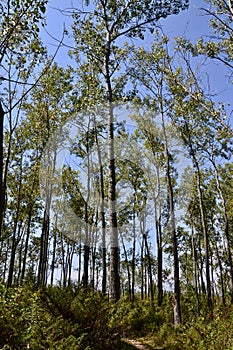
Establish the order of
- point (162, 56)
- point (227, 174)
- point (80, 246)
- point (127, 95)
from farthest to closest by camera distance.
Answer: point (80, 246) < point (227, 174) < point (162, 56) < point (127, 95)

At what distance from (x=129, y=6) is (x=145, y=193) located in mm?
12703

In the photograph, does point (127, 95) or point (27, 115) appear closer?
point (127, 95)

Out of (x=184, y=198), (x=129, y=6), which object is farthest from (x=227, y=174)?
(x=129, y=6)

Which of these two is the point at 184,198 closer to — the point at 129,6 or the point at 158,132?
the point at 158,132

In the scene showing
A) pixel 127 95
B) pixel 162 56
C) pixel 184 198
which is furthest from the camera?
pixel 184 198

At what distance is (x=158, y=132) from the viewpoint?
17859 mm

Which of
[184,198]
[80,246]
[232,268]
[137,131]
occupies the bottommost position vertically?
[232,268]

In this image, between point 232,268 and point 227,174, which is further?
point 227,174

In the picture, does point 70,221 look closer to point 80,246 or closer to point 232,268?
point 80,246

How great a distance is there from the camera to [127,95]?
12.2m

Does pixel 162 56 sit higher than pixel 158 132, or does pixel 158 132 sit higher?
pixel 162 56

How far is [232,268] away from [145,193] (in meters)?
6.77

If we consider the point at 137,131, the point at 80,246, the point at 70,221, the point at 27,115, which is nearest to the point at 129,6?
the point at 27,115

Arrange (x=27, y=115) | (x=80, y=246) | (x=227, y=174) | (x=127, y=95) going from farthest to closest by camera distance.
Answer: (x=80, y=246) → (x=227, y=174) → (x=27, y=115) → (x=127, y=95)
